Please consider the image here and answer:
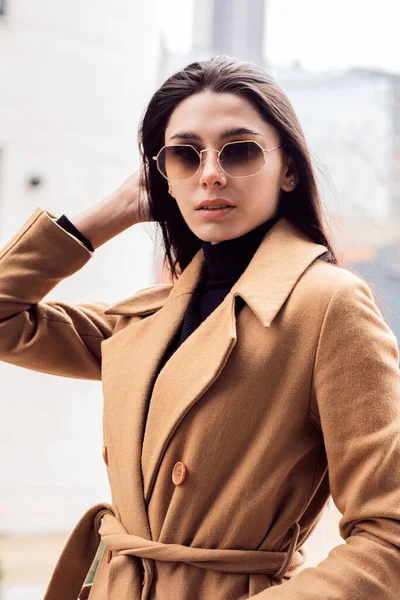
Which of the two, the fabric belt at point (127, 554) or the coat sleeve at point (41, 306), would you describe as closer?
the fabric belt at point (127, 554)

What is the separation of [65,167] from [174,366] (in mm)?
3076

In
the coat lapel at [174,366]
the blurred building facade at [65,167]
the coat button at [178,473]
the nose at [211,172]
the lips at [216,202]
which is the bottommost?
the blurred building facade at [65,167]

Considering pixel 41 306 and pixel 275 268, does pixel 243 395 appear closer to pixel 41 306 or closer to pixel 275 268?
pixel 275 268

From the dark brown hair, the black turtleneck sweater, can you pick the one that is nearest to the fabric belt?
the black turtleneck sweater

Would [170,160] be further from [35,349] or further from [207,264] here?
[35,349]

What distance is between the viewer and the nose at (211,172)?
3.77ft

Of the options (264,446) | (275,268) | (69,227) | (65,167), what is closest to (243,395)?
(264,446)

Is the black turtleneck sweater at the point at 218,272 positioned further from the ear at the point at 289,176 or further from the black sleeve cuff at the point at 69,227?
the black sleeve cuff at the point at 69,227

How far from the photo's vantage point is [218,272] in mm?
1261

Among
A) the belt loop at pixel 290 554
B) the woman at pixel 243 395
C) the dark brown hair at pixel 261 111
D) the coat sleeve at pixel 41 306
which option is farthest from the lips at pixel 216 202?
the belt loop at pixel 290 554

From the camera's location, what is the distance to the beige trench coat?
1.00 m

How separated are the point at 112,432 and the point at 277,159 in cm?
47

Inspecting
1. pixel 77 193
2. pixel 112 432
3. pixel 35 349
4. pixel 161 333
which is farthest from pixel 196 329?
pixel 77 193

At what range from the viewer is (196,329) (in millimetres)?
1201
